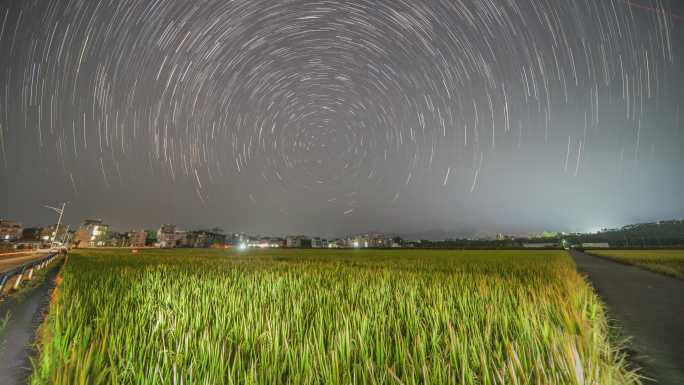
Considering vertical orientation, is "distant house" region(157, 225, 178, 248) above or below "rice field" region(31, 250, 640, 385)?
above

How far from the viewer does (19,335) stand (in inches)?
156

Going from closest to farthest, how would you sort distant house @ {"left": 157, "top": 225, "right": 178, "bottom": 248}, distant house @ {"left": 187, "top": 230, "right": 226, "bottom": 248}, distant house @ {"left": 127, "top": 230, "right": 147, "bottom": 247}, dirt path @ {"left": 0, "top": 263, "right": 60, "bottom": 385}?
dirt path @ {"left": 0, "top": 263, "right": 60, "bottom": 385} → distant house @ {"left": 127, "top": 230, "right": 147, "bottom": 247} → distant house @ {"left": 187, "top": 230, "right": 226, "bottom": 248} → distant house @ {"left": 157, "top": 225, "right": 178, "bottom": 248}

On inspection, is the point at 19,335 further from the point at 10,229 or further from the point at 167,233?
the point at 167,233

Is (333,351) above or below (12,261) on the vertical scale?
below

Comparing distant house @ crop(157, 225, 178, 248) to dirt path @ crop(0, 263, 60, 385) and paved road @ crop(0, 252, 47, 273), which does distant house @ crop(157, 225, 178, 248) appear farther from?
dirt path @ crop(0, 263, 60, 385)

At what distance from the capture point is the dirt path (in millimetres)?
2748

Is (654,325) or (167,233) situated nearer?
(654,325)

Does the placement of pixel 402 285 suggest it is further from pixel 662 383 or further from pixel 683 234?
pixel 683 234

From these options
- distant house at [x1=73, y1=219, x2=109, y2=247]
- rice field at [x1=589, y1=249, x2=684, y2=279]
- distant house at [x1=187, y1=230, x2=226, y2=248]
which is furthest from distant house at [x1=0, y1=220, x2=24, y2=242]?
rice field at [x1=589, y1=249, x2=684, y2=279]

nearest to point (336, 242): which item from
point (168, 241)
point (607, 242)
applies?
point (168, 241)

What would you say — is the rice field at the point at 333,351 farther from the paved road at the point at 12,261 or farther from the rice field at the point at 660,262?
the paved road at the point at 12,261

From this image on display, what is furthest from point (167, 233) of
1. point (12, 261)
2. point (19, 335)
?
point (19, 335)

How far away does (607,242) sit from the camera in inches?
3590

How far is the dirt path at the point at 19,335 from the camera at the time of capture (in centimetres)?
275
